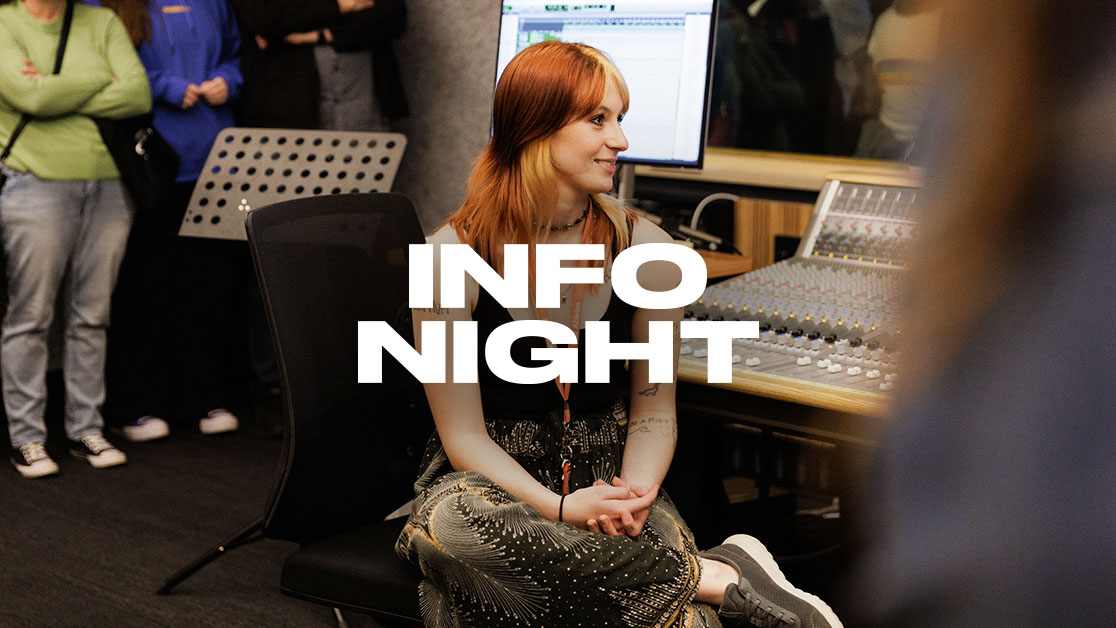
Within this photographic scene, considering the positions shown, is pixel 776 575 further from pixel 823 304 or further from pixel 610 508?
pixel 823 304

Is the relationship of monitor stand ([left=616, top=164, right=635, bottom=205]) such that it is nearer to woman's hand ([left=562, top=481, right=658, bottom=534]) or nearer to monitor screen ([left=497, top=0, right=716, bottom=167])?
monitor screen ([left=497, top=0, right=716, bottom=167])

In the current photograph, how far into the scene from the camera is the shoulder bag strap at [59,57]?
2.85 metres

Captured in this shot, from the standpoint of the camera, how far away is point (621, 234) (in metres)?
1.67

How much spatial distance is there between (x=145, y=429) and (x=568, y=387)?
2.27 meters

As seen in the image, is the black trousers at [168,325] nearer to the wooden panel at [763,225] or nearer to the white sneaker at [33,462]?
the white sneaker at [33,462]

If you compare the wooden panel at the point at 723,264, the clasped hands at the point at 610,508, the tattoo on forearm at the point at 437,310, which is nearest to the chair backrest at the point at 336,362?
the tattoo on forearm at the point at 437,310

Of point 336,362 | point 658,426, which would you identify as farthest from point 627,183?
point 336,362

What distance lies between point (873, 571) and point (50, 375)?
12.5 feet

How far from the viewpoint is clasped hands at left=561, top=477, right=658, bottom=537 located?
4.65 ft

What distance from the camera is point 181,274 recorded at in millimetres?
3455

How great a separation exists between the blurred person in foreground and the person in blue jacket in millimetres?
3052

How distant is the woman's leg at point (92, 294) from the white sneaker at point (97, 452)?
0.03 meters

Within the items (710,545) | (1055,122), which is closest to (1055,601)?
(1055,122)

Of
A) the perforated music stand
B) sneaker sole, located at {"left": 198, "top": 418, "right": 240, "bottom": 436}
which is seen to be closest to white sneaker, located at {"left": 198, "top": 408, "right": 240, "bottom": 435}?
sneaker sole, located at {"left": 198, "top": 418, "right": 240, "bottom": 436}
